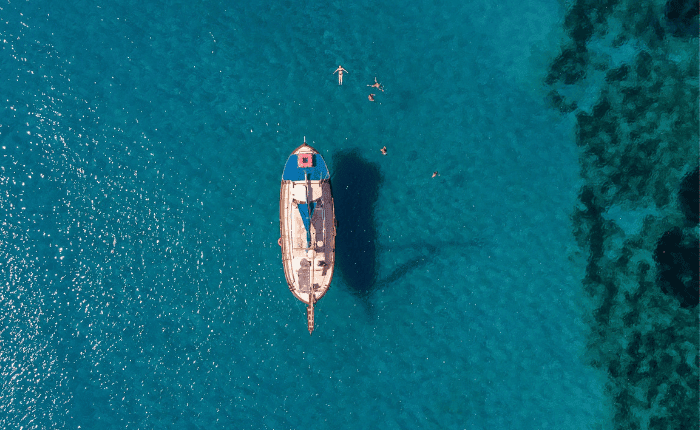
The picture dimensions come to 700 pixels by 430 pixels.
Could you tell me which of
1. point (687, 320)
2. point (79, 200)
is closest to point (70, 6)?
point (79, 200)

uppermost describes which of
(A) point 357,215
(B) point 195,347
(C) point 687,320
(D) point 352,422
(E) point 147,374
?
(A) point 357,215

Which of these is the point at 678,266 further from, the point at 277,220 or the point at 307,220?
the point at 277,220

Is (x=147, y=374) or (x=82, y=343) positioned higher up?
(x=82, y=343)

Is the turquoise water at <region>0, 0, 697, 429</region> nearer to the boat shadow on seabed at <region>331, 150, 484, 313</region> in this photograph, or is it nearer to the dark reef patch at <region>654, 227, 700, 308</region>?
the boat shadow on seabed at <region>331, 150, 484, 313</region>

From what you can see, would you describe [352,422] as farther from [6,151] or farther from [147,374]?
[6,151]

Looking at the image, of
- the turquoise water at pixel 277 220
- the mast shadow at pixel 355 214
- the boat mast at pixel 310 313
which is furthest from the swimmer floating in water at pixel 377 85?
the boat mast at pixel 310 313

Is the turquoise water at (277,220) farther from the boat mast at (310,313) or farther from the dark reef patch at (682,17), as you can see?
the dark reef patch at (682,17)

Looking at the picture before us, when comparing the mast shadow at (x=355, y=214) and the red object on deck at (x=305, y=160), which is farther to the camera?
the mast shadow at (x=355, y=214)
